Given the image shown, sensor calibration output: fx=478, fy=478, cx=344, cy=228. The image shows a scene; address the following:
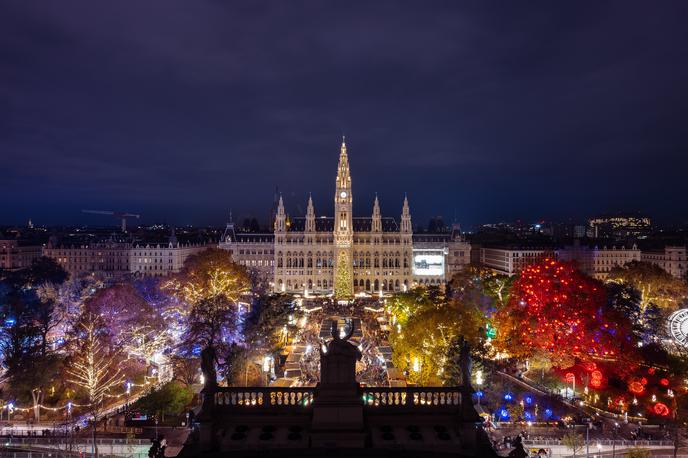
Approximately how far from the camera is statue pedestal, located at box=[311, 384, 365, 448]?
13617 millimetres

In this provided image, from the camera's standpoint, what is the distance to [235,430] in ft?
47.9

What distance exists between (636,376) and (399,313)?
2753 cm

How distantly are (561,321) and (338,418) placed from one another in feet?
102

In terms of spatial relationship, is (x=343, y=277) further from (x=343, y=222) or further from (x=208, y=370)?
(x=208, y=370)

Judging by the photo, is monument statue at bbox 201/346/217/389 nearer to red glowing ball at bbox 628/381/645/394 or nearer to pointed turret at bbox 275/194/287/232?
red glowing ball at bbox 628/381/645/394

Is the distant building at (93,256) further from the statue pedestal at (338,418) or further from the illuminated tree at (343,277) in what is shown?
the statue pedestal at (338,418)

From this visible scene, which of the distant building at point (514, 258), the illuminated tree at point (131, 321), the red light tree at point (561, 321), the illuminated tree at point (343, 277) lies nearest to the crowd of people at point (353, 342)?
the red light tree at point (561, 321)

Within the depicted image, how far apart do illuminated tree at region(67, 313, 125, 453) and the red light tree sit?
32.0m

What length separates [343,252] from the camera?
113 meters

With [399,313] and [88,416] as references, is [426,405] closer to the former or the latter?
[88,416]

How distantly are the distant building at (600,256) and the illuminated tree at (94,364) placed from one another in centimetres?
10292

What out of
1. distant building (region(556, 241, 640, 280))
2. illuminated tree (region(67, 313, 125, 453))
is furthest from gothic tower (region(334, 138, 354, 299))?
illuminated tree (region(67, 313, 125, 453))

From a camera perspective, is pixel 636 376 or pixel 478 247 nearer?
pixel 636 376

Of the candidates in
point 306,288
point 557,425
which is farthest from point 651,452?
point 306,288
